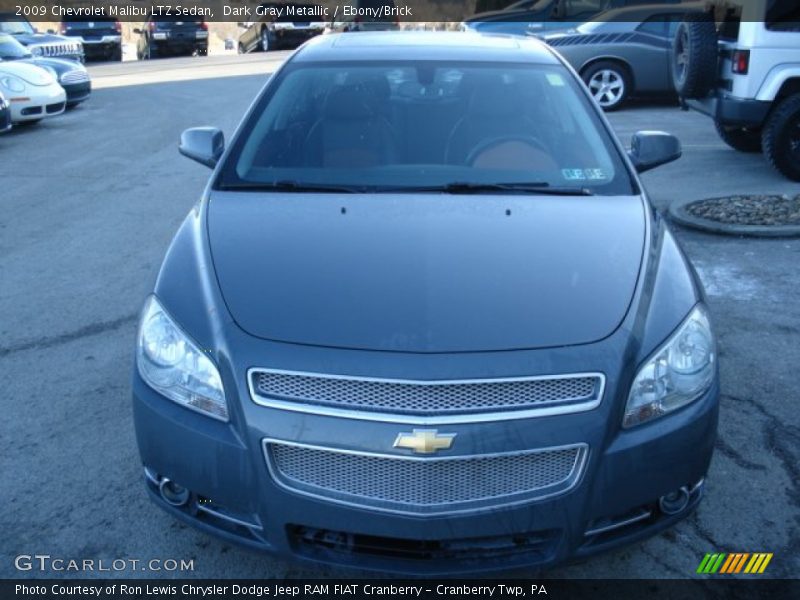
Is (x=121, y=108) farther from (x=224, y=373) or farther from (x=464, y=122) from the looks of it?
(x=224, y=373)

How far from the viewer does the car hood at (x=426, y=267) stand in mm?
2580

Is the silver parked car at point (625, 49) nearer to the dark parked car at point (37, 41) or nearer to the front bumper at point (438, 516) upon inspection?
the dark parked car at point (37, 41)

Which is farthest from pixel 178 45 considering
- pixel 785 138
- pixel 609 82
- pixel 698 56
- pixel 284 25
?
pixel 785 138

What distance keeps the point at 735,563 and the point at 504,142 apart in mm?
1966

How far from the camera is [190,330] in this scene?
2682 millimetres

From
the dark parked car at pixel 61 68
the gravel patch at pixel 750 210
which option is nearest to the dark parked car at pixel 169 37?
the dark parked car at pixel 61 68

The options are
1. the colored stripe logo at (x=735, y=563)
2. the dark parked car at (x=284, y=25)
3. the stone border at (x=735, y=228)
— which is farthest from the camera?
the dark parked car at (x=284, y=25)

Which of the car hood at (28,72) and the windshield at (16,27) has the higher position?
the windshield at (16,27)

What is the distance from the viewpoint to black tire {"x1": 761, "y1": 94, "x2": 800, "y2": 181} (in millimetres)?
7945

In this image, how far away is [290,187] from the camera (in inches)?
142

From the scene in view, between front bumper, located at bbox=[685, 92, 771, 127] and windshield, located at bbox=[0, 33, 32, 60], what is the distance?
394 inches

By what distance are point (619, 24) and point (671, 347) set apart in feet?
36.5

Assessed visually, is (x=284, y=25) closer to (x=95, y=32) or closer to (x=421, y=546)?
(x=95, y=32)

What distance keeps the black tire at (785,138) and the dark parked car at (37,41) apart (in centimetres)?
1360
